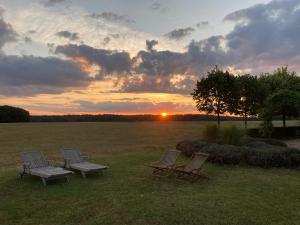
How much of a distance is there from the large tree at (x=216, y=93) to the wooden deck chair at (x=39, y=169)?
20.0m

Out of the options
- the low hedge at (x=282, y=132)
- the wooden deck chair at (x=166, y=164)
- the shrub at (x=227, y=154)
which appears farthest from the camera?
the low hedge at (x=282, y=132)

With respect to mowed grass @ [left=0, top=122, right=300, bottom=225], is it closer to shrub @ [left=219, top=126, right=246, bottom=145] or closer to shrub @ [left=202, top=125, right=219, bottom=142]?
shrub @ [left=219, top=126, right=246, bottom=145]

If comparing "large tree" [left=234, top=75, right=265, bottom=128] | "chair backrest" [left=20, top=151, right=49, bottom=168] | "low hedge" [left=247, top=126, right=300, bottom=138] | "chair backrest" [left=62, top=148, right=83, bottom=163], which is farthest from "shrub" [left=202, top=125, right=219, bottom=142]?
"large tree" [left=234, top=75, right=265, bottom=128]

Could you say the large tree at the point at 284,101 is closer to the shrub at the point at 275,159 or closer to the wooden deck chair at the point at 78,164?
the shrub at the point at 275,159

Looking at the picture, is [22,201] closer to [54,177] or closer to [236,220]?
[54,177]

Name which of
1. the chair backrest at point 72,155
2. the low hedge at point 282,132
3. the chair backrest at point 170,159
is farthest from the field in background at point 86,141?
the chair backrest at point 170,159

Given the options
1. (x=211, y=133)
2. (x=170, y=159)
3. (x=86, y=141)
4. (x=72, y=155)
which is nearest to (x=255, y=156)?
(x=170, y=159)

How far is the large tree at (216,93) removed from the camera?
29094 mm

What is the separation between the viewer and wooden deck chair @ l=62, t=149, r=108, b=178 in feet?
36.8

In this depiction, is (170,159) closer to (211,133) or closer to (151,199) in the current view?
(151,199)

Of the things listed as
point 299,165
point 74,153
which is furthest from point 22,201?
point 299,165

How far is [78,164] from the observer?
39.8ft

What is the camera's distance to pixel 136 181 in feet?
35.4

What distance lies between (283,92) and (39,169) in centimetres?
2324
